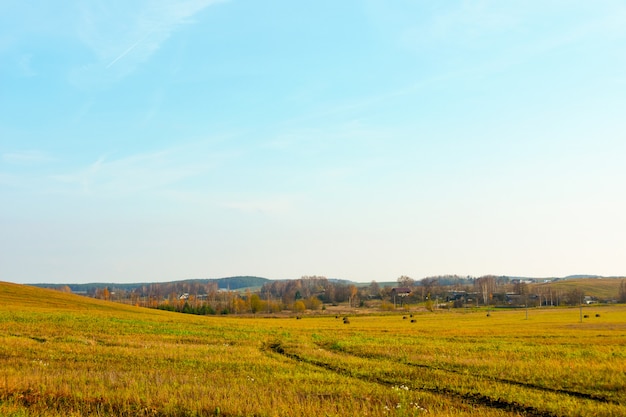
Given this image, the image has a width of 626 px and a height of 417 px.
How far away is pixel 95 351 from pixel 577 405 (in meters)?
21.4

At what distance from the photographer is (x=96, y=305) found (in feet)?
264

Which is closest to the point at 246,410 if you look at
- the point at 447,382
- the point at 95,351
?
the point at 447,382

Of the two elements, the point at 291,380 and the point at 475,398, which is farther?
the point at 291,380

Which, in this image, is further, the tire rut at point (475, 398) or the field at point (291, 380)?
the tire rut at point (475, 398)

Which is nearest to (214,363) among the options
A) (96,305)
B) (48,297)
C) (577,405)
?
(577,405)

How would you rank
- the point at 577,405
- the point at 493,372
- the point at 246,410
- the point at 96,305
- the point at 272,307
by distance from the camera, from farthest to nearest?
the point at 272,307 → the point at 96,305 → the point at 493,372 → the point at 577,405 → the point at 246,410

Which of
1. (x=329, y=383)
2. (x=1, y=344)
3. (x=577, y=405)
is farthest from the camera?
(x=1, y=344)

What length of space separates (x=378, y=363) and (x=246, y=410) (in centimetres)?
1277

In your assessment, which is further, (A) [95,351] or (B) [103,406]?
(A) [95,351]

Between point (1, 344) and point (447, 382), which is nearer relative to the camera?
point (447, 382)

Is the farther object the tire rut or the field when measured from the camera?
the tire rut

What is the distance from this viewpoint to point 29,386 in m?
14.8

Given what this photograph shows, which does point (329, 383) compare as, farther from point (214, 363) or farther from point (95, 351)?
point (95, 351)

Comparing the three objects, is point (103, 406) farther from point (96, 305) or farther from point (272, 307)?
point (272, 307)
